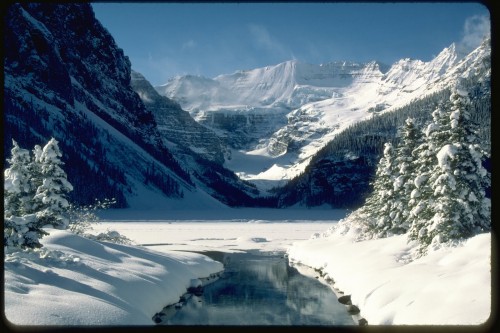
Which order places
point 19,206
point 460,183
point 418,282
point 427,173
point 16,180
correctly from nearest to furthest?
point 418,282 → point 460,183 → point 16,180 → point 19,206 → point 427,173

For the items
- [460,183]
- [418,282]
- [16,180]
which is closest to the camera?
[418,282]

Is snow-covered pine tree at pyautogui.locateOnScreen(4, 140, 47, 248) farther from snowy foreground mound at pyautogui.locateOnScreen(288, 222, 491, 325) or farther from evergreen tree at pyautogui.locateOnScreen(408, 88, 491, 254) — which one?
evergreen tree at pyautogui.locateOnScreen(408, 88, 491, 254)

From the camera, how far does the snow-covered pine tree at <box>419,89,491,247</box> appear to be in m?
22.3

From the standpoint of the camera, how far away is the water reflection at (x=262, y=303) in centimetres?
1983

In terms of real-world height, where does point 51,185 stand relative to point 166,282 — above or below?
above

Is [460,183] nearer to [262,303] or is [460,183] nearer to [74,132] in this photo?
[262,303]

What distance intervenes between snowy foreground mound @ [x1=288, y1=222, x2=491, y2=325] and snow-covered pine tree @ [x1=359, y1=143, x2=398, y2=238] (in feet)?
14.4

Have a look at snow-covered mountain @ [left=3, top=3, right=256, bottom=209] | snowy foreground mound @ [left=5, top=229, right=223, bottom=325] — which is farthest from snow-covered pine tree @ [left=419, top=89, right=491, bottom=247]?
snow-covered mountain @ [left=3, top=3, right=256, bottom=209]

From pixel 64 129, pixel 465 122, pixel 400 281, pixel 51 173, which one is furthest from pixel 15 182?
pixel 64 129

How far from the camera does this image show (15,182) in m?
22.9

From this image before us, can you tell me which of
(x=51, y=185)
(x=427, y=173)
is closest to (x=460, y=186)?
(x=427, y=173)

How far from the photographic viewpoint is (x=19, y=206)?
25.4 meters

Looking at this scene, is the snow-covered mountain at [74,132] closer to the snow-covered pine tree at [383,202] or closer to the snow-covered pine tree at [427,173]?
the snow-covered pine tree at [383,202]

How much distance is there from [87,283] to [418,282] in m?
12.6
